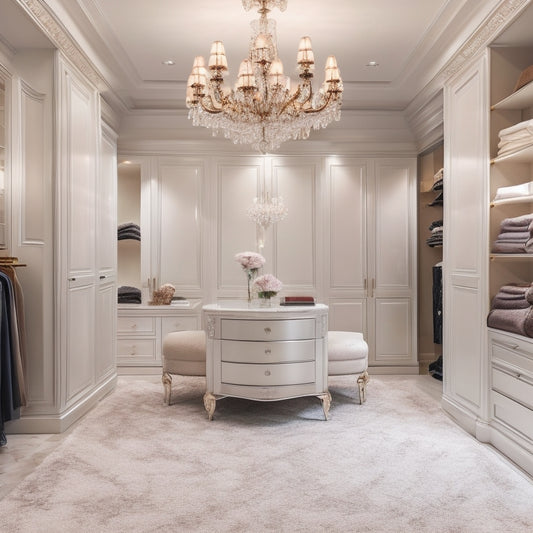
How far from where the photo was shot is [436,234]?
5363 millimetres

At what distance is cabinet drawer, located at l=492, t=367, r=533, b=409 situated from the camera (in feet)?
9.57

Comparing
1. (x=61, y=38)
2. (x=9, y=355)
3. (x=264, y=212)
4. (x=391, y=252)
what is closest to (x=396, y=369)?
(x=391, y=252)

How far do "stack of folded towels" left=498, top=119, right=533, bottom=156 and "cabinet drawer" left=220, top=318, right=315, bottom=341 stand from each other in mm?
A: 1678

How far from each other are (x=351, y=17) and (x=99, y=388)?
3.32 metres

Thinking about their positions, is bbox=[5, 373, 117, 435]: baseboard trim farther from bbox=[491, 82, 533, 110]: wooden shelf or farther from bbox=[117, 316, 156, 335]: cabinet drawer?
bbox=[491, 82, 533, 110]: wooden shelf

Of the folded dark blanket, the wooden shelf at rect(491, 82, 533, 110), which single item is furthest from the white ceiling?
the folded dark blanket

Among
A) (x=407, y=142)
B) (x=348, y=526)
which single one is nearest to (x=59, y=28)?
(x=348, y=526)

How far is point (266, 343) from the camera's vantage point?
3805 millimetres

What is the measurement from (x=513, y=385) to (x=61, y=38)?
11.1 ft

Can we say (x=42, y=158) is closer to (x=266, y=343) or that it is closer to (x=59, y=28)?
(x=59, y=28)

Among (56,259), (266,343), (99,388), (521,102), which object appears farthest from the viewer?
(99,388)

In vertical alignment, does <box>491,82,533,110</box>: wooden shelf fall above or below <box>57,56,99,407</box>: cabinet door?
above

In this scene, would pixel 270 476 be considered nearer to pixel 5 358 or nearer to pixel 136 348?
pixel 5 358

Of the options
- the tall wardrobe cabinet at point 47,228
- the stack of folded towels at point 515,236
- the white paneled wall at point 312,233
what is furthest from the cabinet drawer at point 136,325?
the stack of folded towels at point 515,236
